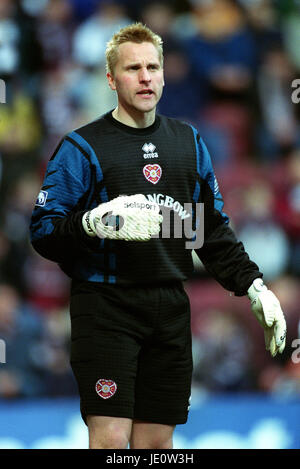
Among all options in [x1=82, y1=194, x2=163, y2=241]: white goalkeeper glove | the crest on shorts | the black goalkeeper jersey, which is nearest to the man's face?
the black goalkeeper jersey

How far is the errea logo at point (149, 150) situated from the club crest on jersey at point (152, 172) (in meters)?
0.05

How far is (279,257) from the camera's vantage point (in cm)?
671

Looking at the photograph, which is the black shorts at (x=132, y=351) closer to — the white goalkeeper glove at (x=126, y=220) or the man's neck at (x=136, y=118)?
the white goalkeeper glove at (x=126, y=220)

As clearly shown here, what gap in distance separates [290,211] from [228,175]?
1.85 ft

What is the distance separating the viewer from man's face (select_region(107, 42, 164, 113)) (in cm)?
355

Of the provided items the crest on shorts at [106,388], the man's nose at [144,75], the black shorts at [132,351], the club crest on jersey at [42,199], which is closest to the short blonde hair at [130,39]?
the man's nose at [144,75]

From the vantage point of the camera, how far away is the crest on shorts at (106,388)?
3445mm

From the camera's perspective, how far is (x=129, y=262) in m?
3.54

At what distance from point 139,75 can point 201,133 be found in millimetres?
3557

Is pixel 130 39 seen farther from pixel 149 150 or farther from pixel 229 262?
pixel 229 262

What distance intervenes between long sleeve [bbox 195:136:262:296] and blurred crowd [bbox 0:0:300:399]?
2.61 m
